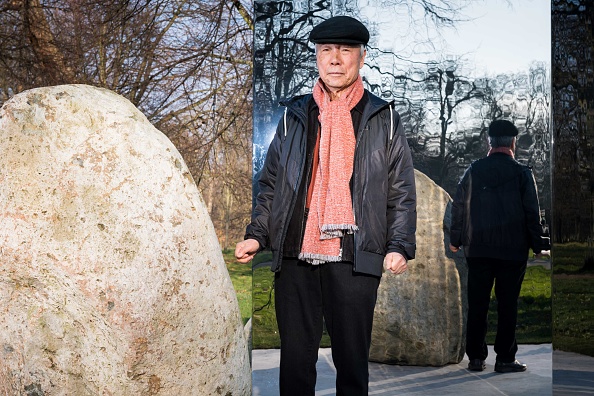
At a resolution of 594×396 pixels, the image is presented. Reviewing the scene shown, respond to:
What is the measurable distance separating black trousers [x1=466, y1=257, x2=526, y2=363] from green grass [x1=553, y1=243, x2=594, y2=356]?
498mm

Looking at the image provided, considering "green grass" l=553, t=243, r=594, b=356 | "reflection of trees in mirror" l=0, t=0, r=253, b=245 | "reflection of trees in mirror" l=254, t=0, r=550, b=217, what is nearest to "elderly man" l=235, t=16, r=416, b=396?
"green grass" l=553, t=243, r=594, b=356

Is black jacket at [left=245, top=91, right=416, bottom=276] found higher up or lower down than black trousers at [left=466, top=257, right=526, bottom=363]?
higher up

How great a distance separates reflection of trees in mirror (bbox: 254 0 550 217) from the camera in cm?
423

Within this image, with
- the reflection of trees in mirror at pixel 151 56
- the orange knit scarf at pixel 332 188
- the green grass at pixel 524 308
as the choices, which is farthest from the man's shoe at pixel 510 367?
the reflection of trees in mirror at pixel 151 56

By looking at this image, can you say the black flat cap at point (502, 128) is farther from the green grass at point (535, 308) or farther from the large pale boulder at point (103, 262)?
the large pale boulder at point (103, 262)

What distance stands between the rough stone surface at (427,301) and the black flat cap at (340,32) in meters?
1.45

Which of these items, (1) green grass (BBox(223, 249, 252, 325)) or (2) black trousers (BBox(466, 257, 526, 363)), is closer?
(2) black trousers (BBox(466, 257, 526, 363))

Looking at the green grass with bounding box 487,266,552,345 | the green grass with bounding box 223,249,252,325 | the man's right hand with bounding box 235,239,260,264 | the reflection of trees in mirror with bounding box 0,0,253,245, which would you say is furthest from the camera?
the green grass with bounding box 223,249,252,325

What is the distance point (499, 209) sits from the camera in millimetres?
4191

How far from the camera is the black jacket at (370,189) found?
2.89 metres

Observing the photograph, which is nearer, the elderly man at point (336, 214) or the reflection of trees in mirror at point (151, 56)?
the elderly man at point (336, 214)

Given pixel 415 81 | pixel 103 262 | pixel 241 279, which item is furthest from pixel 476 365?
pixel 241 279

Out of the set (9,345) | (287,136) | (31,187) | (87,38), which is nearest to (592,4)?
(287,136)

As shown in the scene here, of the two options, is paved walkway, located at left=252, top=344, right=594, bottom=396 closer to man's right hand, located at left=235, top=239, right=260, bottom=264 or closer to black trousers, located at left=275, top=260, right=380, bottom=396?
black trousers, located at left=275, top=260, right=380, bottom=396
